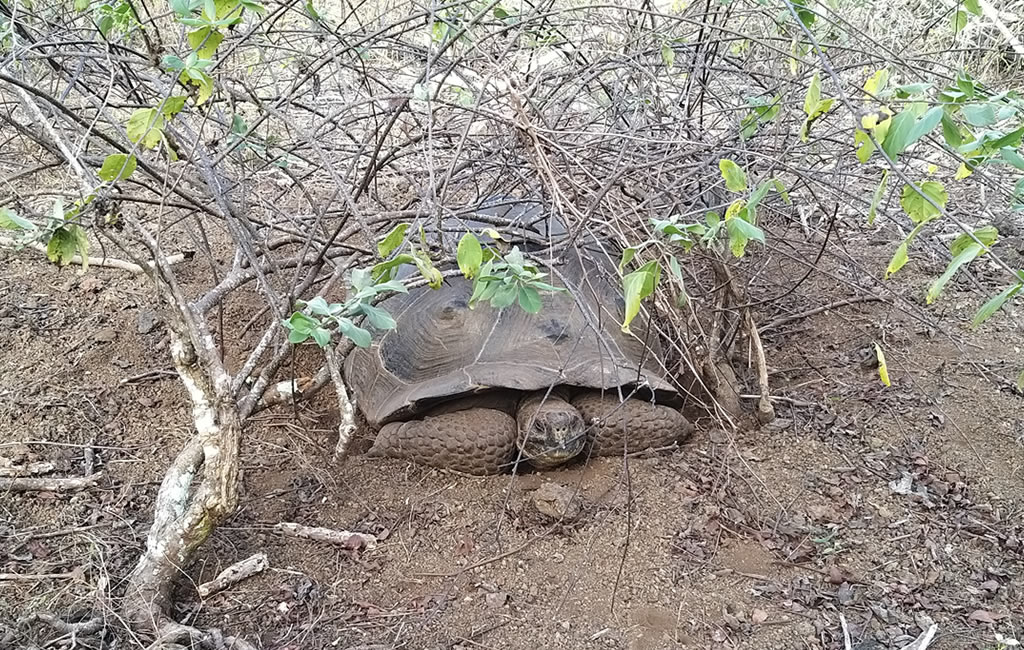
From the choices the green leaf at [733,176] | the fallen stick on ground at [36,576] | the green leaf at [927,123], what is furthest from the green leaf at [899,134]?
the fallen stick on ground at [36,576]

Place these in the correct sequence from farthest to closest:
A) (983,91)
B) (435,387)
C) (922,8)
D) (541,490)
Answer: (922,8) → (435,387) → (541,490) → (983,91)

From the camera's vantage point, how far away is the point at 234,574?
1853 mm

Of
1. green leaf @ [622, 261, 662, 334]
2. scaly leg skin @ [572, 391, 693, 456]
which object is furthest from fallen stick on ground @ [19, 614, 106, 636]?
scaly leg skin @ [572, 391, 693, 456]

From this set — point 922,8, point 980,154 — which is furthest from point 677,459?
point 922,8

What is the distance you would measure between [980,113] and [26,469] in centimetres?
246

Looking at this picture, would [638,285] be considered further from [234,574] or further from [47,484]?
[47,484]

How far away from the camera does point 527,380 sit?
2.54 meters

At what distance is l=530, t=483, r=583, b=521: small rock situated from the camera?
2.18 meters

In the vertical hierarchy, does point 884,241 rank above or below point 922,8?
below

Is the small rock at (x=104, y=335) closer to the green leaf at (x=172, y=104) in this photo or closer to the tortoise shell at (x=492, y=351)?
the tortoise shell at (x=492, y=351)

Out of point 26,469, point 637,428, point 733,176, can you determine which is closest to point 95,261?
point 26,469

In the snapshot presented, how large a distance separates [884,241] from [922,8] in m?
1.69

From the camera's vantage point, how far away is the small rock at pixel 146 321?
3.00m

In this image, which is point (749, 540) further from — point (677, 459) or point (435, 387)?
point (435, 387)
